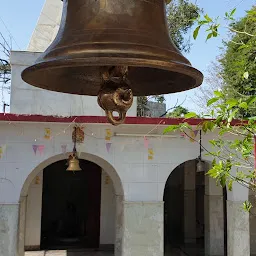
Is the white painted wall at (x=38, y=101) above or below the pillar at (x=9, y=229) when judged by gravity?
above

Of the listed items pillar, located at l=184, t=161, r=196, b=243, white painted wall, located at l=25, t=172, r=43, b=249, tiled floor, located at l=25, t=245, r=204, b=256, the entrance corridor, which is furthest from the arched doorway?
white painted wall, located at l=25, t=172, r=43, b=249

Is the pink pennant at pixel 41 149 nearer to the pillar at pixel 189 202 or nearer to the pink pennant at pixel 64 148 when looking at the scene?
the pink pennant at pixel 64 148

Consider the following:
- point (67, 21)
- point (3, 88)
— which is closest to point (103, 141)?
point (67, 21)

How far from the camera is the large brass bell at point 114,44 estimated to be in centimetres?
150

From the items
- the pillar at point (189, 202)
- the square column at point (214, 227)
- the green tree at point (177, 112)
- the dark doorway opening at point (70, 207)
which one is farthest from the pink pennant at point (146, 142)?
the green tree at point (177, 112)

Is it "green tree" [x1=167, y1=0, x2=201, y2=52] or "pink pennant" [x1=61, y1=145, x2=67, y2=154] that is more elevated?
"green tree" [x1=167, y1=0, x2=201, y2=52]

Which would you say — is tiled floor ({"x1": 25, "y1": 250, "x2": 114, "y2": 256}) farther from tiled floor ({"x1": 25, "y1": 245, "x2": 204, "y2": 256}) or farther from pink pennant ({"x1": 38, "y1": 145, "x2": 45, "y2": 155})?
pink pennant ({"x1": 38, "y1": 145, "x2": 45, "y2": 155})

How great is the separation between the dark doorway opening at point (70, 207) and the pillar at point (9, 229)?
15.8ft

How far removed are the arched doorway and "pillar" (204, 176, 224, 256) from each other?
203 centimetres

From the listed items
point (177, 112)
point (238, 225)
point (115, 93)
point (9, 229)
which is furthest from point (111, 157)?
point (177, 112)

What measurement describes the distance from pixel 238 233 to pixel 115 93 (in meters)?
6.08

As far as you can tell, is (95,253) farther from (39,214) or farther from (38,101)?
(38,101)

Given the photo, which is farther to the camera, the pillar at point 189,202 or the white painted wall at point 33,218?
the pillar at point 189,202

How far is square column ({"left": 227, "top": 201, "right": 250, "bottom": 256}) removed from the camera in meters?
6.97
